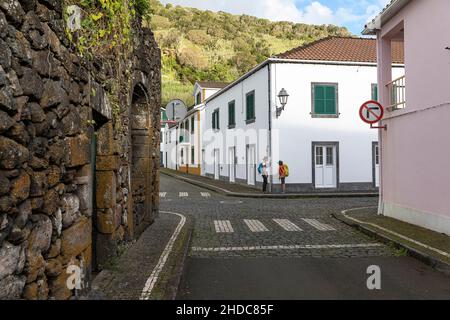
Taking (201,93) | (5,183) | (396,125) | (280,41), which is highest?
(280,41)

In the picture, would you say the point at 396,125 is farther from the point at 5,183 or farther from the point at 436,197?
the point at 5,183

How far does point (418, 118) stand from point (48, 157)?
8344 millimetres

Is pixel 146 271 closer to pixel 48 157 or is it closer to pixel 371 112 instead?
pixel 48 157

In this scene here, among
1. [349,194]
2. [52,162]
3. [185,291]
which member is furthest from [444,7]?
[349,194]

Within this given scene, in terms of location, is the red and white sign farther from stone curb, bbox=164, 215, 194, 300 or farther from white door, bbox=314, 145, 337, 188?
white door, bbox=314, 145, 337, 188

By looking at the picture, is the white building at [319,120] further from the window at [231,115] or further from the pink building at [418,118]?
the pink building at [418,118]

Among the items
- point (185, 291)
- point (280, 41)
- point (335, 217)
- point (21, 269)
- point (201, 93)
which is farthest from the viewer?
point (280, 41)

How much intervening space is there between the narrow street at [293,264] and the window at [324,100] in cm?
958

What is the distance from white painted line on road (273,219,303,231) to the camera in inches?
395

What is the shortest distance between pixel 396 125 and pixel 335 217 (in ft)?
9.40

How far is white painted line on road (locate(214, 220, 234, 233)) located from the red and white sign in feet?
13.8

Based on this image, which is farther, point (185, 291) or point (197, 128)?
point (197, 128)

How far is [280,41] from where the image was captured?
84.4 metres

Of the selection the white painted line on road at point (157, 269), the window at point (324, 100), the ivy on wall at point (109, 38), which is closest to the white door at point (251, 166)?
the window at point (324, 100)
